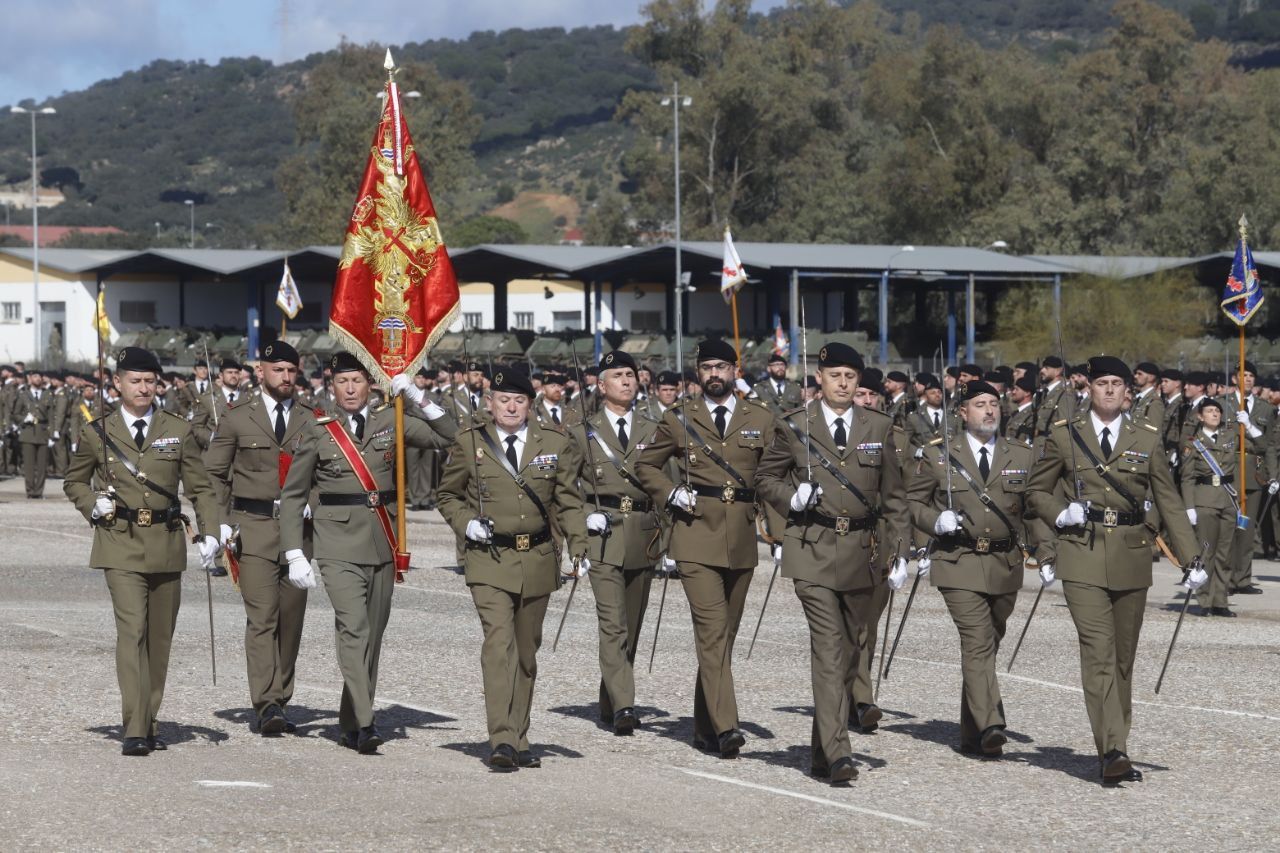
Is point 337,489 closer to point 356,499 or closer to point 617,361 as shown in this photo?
point 356,499

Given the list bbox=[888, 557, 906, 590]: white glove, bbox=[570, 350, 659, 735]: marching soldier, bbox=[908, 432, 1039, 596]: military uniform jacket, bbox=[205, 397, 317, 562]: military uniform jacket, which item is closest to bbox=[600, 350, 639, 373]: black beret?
bbox=[570, 350, 659, 735]: marching soldier

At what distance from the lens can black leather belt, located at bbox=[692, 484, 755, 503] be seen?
33.6ft

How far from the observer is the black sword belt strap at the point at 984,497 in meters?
10.3

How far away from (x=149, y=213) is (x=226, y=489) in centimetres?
19088

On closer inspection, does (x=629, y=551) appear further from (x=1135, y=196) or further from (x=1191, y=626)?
(x=1135, y=196)

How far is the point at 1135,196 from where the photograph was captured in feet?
264

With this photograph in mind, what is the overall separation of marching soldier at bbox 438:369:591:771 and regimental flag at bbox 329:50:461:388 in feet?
10.6

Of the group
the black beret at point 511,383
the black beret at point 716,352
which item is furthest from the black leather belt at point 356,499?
the black beret at point 716,352

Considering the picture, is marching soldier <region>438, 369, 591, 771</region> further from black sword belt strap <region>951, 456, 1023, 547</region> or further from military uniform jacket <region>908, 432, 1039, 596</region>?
black sword belt strap <region>951, 456, 1023, 547</region>

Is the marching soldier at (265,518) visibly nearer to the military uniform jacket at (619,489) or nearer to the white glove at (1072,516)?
the military uniform jacket at (619,489)

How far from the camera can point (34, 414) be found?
31062 millimetres

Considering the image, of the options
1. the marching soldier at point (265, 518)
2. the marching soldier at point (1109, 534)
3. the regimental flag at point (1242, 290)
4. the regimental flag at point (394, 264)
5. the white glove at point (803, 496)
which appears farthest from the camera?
the regimental flag at point (1242, 290)

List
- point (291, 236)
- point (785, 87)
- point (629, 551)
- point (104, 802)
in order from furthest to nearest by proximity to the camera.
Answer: point (291, 236) < point (785, 87) < point (629, 551) < point (104, 802)

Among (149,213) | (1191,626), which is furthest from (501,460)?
(149,213)
